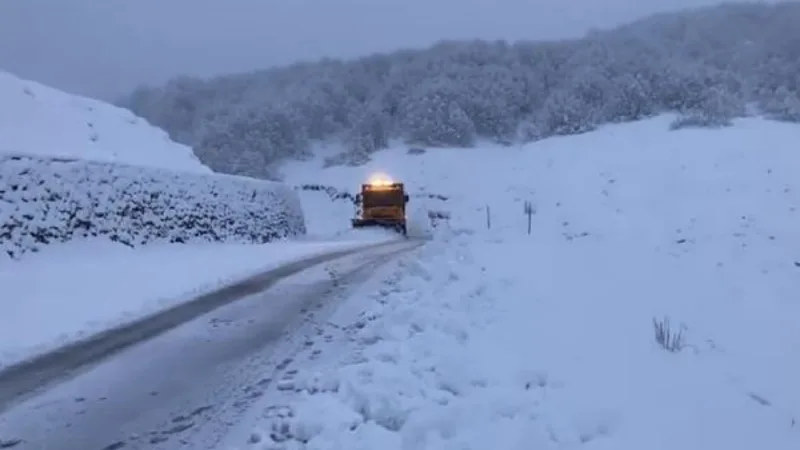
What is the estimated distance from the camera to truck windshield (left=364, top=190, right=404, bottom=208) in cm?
3328

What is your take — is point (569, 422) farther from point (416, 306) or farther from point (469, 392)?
point (416, 306)

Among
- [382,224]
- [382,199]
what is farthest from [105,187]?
[382,199]

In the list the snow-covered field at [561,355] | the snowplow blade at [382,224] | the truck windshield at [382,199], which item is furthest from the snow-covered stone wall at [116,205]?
the truck windshield at [382,199]

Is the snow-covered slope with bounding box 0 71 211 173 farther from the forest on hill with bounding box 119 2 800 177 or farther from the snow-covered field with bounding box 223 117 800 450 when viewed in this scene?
the forest on hill with bounding box 119 2 800 177

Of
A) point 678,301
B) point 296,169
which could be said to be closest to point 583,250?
point 678,301

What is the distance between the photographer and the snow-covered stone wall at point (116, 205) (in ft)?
44.3

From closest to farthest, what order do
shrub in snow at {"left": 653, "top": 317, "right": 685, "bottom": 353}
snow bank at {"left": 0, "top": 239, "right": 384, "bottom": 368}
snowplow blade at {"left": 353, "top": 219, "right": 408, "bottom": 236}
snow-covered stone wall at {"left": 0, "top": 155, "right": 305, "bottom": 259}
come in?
shrub in snow at {"left": 653, "top": 317, "right": 685, "bottom": 353}, snow bank at {"left": 0, "top": 239, "right": 384, "bottom": 368}, snow-covered stone wall at {"left": 0, "top": 155, "right": 305, "bottom": 259}, snowplow blade at {"left": 353, "top": 219, "right": 408, "bottom": 236}

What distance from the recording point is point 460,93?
2692 inches

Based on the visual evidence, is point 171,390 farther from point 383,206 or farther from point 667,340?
point 383,206

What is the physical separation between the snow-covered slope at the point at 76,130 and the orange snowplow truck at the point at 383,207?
8867 mm

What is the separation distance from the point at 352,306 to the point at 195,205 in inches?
490

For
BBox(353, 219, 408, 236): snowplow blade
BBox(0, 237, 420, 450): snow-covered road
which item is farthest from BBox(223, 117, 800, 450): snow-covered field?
BBox(353, 219, 408, 236): snowplow blade

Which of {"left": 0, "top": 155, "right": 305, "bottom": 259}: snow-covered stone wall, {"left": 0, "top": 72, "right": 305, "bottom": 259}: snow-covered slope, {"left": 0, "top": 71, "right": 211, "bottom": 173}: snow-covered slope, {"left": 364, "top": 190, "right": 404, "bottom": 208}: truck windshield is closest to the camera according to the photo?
{"left": 0, "top": 155, "right": 305, "bottom": 259}: snow-covered stone wall

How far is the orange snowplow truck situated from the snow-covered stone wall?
7.68 m
